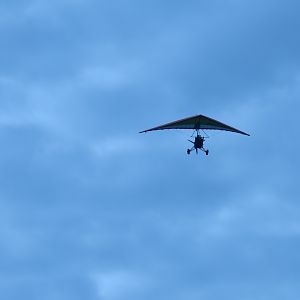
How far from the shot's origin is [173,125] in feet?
243

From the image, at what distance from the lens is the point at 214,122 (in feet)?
245

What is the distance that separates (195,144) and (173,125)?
4.00m

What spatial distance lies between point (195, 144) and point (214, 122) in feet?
15.3

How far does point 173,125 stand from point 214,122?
4284 mm

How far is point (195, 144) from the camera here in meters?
71.4
